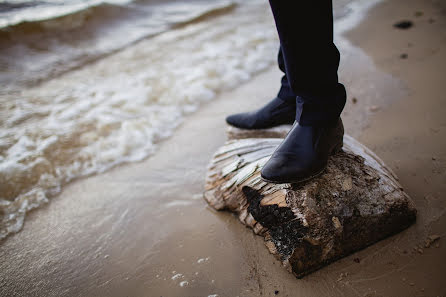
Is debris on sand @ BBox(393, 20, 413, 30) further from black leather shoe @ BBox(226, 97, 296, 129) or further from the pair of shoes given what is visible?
the pair of shoes

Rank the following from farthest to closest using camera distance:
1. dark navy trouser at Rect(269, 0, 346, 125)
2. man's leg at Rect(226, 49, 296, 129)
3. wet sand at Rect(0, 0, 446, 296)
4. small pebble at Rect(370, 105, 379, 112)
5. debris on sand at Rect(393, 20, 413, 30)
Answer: debris on sand at Rect(393, 20, 413, 30) → small pebble at Rect(370, 105, 379, 112) → man's leg at Rect(226, 49, 296, 129) → wet sand at Rect(0, 0, 446, 296) → dark navy trouser at Rect(269, 0, 346, 125)

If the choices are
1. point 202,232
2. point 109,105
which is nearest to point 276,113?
point 202,232

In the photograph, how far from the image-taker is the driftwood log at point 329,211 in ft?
3.81

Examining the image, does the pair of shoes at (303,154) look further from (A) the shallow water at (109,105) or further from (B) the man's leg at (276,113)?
(A) the shallow water at (109,105)

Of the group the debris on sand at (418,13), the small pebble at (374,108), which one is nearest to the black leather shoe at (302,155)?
the small pebble at (374,108)

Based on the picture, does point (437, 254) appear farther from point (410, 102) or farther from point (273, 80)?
point (273, 80)

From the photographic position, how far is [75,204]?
188 cm

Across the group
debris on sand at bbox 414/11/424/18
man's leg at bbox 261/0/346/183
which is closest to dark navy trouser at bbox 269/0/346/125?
man's leg at bbox 261/0/346/183

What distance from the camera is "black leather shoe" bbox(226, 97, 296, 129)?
5.68ft

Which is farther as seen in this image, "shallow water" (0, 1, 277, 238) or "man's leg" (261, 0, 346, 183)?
"shallow water" (0, 1, 277, 238)

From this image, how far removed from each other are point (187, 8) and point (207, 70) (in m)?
4.25

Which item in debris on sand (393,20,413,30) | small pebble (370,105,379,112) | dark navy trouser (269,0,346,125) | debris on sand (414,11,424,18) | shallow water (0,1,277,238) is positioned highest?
dark navy trouser (269,0,346,125)

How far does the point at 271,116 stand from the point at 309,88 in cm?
65

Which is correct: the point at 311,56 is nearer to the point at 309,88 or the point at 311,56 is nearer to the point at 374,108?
the point at 309,88
